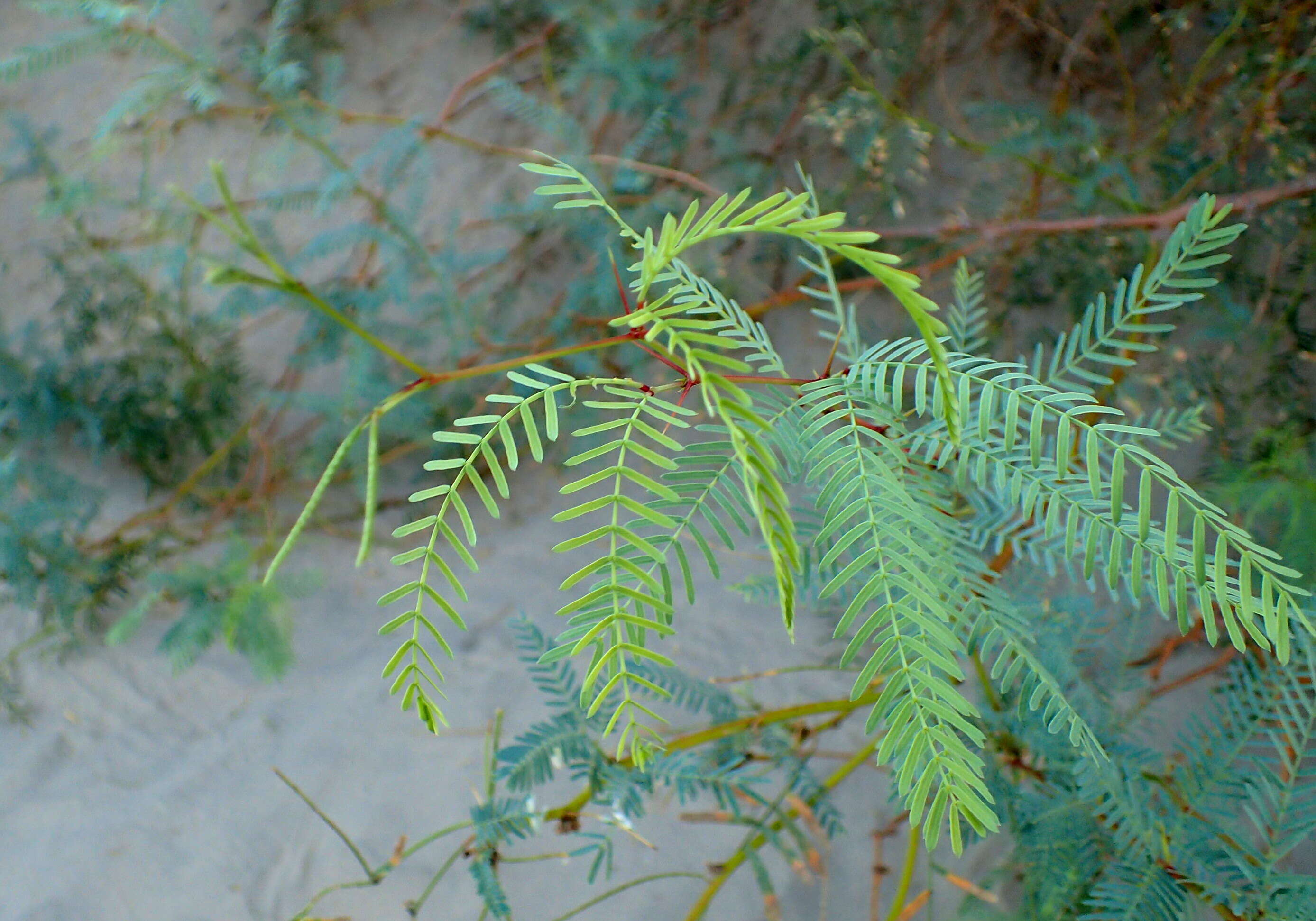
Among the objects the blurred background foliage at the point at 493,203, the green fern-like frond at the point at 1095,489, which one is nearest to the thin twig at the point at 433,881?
the blurred background foliage at the point at 493,203

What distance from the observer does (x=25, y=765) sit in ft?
4.07

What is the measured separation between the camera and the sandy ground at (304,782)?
1.03m

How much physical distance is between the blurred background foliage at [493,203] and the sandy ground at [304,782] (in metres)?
0.12

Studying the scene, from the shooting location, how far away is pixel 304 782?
119cm

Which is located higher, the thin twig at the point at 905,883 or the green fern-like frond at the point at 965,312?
the green fern-like frond at the point at 965,312

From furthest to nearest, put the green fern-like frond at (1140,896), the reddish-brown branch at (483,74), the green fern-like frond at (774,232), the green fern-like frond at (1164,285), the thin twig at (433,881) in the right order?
the reddish-brown branch at (483,74), the thin twig at (433,881), the green fern-like frond at (1140,896), the green fern-like frond at (1164,285), the green fern-like frond at (774,232)

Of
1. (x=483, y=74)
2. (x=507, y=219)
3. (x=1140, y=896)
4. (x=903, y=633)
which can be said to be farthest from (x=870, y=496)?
(x=483, y=74)

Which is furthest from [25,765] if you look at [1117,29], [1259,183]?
[1117,29]

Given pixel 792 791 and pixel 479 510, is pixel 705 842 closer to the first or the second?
pixel 792 791

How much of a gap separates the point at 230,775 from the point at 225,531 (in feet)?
1.94

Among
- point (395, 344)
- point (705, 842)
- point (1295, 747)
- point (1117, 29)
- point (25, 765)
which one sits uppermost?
point (1117, 29)

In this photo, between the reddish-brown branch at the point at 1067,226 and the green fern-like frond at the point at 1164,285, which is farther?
the reddish-brown branch at the point at 1067,226

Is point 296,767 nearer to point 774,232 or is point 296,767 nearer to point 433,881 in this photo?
point 433,881

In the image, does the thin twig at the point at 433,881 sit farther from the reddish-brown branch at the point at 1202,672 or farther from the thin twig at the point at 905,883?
the reddish-brown branch at the point at 1202,672
